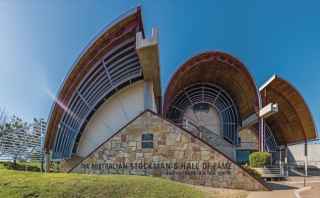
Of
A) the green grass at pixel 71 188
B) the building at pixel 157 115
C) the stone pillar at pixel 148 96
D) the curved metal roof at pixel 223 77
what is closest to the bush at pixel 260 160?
the building at pixel 157 115

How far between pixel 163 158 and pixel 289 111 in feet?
72.4

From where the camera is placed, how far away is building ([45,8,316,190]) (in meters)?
12.4

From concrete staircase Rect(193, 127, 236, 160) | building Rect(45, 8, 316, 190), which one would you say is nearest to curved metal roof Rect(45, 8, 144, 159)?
building Rect(45, 8, 316, 190)

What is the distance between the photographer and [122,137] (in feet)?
42.2

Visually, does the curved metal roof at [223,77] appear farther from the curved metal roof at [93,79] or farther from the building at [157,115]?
the curved metal roof at [93,79]

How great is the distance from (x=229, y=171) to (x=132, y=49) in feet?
38.8

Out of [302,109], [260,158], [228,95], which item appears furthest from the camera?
[228,95]

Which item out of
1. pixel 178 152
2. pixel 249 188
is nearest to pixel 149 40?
pixel 178 152

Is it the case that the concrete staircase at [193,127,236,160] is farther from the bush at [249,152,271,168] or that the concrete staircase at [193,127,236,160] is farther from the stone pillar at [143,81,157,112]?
the stone pillar at [143,81,157,112]

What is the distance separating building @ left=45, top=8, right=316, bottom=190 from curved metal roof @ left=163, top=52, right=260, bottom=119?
112 mm

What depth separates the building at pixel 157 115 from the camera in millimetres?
12375

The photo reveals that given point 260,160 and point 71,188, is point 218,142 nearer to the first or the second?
point 260,160

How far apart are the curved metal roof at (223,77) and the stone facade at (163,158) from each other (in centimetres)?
1508

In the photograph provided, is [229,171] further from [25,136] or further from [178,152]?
[25,136]
